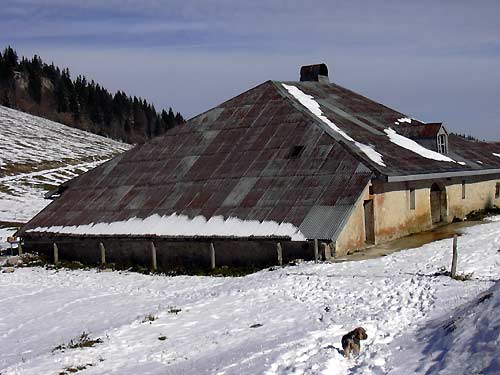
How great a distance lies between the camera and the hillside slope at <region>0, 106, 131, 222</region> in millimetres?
59438

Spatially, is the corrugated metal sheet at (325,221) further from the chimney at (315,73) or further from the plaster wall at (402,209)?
the chimney at (315,73)

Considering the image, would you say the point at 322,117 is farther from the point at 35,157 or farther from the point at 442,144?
the point at 35,157

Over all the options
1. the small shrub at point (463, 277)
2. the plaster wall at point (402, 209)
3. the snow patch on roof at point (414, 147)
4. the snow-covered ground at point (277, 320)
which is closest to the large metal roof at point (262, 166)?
the snow patch on roof at point (414, 147)

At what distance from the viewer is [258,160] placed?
27.9 metres

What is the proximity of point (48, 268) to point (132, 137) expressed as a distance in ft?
441

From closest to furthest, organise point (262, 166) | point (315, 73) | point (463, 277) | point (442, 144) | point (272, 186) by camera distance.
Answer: point (463, 277) < point (272, 186) < point (262, 166) < point (442, 144) < point (315, 73)

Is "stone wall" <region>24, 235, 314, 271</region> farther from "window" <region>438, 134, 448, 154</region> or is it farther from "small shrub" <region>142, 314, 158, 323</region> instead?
"window" <region>438, 134, 448, 154</region>

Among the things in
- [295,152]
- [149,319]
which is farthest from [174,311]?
[295,152]

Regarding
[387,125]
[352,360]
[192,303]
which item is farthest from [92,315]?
[387,125]

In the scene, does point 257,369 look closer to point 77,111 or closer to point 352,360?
point 352,360

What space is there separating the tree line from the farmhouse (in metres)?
119

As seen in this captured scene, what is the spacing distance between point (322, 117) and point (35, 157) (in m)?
67.7

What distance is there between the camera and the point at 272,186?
2578 centimetres

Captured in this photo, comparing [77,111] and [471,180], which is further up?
[77,111]
